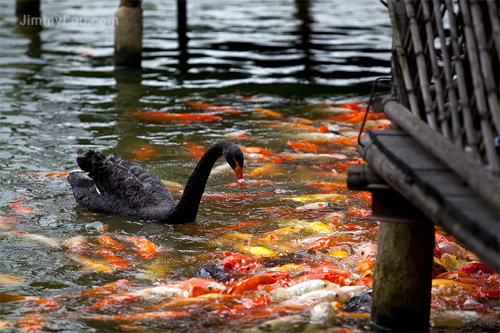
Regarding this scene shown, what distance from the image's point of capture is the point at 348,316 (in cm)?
498

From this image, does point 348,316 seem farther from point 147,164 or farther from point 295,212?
point 147,164

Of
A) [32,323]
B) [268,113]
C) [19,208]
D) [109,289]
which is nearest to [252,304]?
[109,289]

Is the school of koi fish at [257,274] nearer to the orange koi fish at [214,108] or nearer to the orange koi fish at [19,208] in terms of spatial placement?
the orange koi fish at [19,208]

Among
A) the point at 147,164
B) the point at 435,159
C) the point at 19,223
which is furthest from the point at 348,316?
the point at 147,164

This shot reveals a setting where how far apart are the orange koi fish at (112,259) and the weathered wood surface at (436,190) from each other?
262cm

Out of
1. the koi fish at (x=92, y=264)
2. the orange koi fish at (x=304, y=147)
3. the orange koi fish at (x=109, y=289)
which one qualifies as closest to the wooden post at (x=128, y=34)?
the orange koi fish at (x=304, y=147)

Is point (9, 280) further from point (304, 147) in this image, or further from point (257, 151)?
point (304, 147)

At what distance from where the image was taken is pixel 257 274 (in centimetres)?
577

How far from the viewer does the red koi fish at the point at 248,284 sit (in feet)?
17.6

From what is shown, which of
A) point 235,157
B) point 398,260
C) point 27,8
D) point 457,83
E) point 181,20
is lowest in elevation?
point 398,260

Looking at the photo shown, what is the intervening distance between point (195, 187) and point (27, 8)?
19500 millimetres

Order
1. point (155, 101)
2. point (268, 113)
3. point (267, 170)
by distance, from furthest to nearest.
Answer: point (155, 101)
point (268, 113)
point (267, 170)

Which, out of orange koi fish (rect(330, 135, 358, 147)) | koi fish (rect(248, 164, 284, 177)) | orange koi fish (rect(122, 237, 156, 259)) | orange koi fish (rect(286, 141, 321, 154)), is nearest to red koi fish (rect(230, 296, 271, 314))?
orange koi fish (rect(122, 237, 156, 259))

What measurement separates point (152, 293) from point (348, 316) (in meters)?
1.44
